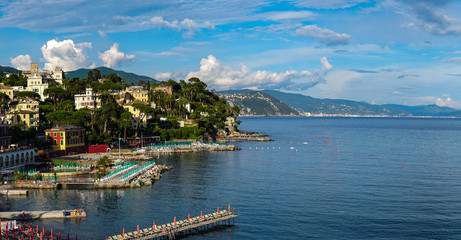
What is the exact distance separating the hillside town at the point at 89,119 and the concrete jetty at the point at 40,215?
27791mm

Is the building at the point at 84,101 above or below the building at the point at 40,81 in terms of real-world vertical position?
below

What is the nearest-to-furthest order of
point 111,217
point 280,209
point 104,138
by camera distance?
point 111,217 < point 280,209 < point 104,138

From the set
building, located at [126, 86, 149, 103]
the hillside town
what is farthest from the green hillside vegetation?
building, located at [126, 86, 149, 103]

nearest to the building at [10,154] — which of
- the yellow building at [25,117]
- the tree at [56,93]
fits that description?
the yellow building at [25,117]

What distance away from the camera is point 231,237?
4350 cm

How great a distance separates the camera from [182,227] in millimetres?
44250

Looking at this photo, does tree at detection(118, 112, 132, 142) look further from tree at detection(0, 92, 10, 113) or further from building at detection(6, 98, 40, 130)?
tree at detection(0, 92, 10, 113)

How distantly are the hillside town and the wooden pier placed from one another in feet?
141

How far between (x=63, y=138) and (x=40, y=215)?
178 feet

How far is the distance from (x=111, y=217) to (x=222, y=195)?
18072 mm

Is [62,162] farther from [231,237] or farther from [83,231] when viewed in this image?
[231,237]

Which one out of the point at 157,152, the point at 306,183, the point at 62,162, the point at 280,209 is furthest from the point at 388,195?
the point at 157,152

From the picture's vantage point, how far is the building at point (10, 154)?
75.7 m

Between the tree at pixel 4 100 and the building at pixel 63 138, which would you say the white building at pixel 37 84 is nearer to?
the tree at pixel 4 100
